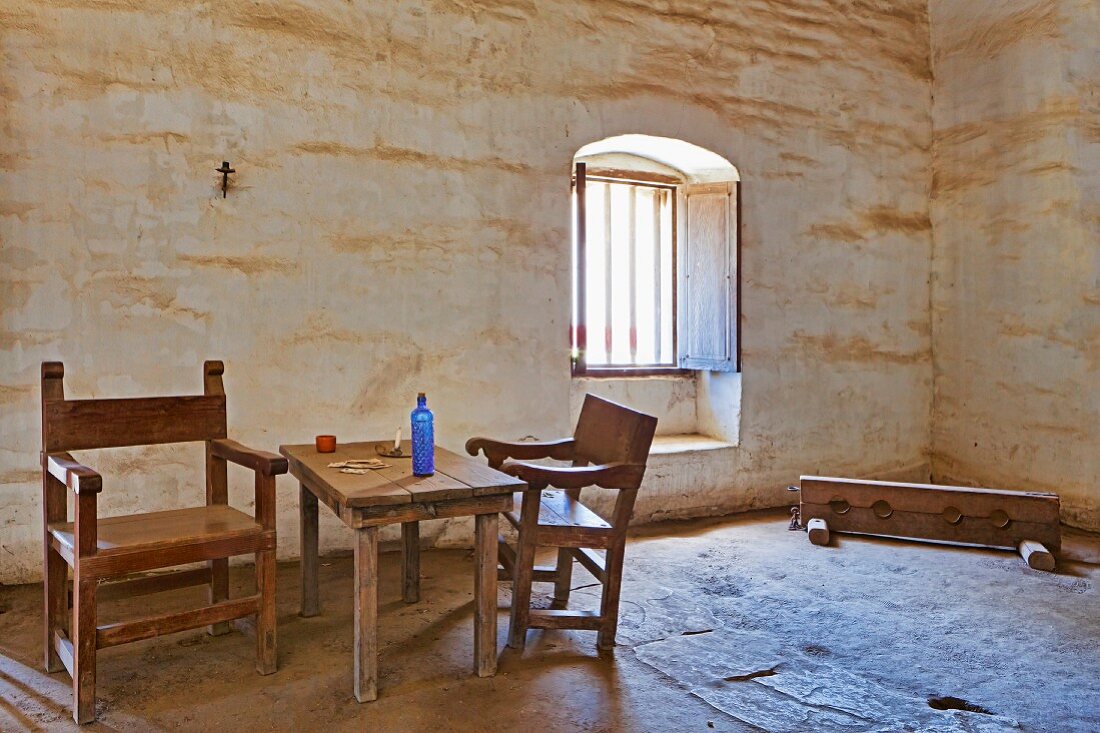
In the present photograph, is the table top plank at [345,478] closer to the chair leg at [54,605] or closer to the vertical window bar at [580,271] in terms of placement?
the chair leg at [54,605]

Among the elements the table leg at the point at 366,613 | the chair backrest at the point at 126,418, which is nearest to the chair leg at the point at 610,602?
the table leg at the point at 366,613

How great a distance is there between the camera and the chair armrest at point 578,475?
2.53 meters

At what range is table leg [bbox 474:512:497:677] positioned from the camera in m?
2.44

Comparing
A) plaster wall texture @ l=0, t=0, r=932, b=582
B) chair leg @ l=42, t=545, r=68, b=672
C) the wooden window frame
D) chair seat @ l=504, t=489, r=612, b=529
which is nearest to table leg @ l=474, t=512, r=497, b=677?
chair seat @ l=504, t=489, r=612, b=529

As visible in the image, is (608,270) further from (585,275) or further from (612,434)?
(612,434)

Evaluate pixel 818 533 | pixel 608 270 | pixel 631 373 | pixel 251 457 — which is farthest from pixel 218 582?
pixel 608 270

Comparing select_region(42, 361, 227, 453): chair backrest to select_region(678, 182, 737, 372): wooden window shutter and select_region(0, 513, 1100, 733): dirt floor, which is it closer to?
select_region(0, 513, 1100, 733): dirt floor

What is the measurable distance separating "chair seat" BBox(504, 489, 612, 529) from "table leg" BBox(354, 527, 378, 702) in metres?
0.58

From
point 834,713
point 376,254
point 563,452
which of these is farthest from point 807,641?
point 376,254

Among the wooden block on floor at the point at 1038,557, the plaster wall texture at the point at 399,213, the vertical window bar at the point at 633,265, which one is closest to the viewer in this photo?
the plaster wall texture at the point at 399,213

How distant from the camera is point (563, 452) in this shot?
10.6 feet

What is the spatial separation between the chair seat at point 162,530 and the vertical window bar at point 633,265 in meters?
3.30

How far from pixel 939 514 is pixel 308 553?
312 cm

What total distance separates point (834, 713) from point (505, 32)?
345 cm
